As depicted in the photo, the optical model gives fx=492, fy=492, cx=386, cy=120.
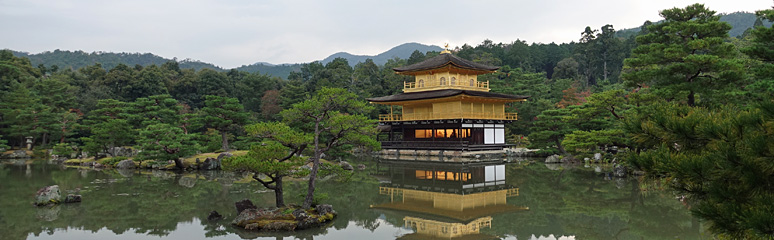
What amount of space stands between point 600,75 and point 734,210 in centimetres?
6688

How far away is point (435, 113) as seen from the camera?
109 feet

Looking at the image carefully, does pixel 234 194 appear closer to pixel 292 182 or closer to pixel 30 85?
pixel 292 182

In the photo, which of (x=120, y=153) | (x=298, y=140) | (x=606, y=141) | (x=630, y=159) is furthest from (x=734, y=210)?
(x=120, y=153)

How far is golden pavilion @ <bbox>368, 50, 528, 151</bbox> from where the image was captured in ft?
104

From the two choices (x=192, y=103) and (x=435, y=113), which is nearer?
(x=435, y=113)

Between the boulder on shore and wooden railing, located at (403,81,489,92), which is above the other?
wooden railing, located at (403,81,489,92)

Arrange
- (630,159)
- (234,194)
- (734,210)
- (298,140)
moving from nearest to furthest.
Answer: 1. (734,210)
2. (630,159)
3. (298,140)
4. (234,194)

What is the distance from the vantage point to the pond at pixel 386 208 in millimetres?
10086

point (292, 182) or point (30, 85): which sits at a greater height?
point (30, 85)

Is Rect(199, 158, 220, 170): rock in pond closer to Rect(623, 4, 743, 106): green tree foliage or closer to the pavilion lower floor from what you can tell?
the pavilion lower floor

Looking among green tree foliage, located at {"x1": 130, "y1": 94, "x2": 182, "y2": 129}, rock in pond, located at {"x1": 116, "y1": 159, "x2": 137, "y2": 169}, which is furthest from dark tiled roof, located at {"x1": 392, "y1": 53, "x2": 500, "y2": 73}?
rock in pond, located at {"x1": 116, "y1": 159, "x2": 137, "y2": 169}

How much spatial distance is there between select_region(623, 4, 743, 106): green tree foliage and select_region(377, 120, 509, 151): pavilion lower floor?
49.0 ft

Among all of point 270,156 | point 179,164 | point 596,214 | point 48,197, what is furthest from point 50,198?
point 596,214

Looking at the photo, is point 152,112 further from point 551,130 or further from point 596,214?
point 596,214
